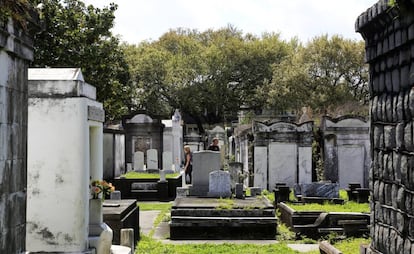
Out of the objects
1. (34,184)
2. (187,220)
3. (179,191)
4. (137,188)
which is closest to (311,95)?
(137,188)

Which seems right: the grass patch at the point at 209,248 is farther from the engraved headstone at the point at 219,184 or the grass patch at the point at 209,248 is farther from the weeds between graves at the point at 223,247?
the engraved headstone at the point at 219,184

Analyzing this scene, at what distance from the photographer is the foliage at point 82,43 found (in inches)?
813

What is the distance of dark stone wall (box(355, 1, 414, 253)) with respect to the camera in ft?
17.5

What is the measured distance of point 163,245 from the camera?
10.9 meters

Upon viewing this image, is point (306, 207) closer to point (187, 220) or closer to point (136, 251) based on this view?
point (187, 220)

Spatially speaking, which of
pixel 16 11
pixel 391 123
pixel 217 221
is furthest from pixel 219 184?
pixel 16 11

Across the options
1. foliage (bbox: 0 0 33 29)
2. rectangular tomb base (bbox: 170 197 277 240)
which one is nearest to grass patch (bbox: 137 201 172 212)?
rectangular tomb base (bbox: 170 197 277 240)

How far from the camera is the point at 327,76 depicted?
3784 centimetres

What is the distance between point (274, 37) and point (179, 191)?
3884 centimetres

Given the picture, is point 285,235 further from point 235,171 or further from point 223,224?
point 235,171

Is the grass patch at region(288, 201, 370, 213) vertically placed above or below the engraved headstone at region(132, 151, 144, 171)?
below

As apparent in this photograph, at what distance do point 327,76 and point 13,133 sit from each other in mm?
34813

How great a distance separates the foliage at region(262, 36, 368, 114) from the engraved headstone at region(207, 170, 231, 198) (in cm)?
2251

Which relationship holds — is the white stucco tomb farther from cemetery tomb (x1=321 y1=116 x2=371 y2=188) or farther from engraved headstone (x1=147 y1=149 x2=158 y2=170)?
engraved headstone (x1=147 y1=149 x2=158 y2=170)
